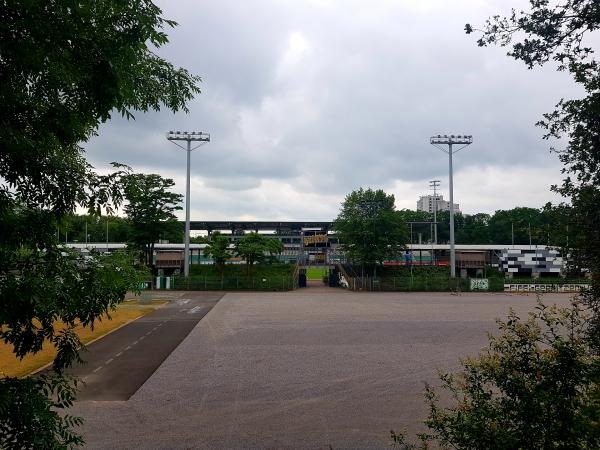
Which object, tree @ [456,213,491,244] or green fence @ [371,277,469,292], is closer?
green fence @ [371,277,469,292]

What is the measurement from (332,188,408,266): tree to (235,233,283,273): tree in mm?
7474

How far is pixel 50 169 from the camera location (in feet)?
11.6

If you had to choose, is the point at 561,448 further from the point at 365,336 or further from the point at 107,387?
→ the point at 365,336

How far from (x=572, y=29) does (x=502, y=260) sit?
55.9 m

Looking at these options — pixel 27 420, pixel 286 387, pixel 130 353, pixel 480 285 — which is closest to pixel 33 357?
pixel 130 353

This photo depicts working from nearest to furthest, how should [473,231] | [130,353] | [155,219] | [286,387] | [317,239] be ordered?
[286,387] → [130,353] → [155,219] → [317,239] → [473,231]

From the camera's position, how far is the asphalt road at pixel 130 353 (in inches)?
472

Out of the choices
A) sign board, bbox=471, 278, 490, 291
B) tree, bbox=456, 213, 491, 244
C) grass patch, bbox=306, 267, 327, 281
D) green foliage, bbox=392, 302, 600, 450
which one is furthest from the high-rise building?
green foliage, bbox=392, 302, 600, 450

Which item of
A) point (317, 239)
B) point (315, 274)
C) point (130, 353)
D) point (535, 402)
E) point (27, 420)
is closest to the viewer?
point (27, 420)

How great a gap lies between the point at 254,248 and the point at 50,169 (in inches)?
1710

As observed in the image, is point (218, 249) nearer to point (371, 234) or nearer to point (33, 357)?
point (371, 234)

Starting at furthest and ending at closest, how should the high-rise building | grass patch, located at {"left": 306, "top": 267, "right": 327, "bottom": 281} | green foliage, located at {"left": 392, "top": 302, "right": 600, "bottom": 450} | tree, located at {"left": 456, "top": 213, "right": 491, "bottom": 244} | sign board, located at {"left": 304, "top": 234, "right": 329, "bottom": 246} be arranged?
the high-rise building → tree, located at {"left": 456, "top": 213, "right": 491, "bottom": 244} → grass patch, located at {"left": 306, "top": 267, "right": 327, "bottom": 281} → sign board, located at {"left": 304, "top": 234, "right": 329, "bottom": 246} → green foliage, located at {"left": 392, "top": 302, "right": 600, "bottom": 450}

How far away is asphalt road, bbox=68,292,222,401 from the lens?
1199cm

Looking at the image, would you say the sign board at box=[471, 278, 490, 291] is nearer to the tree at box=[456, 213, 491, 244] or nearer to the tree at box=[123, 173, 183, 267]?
the tree at box=[123, 173, 183, 267]
